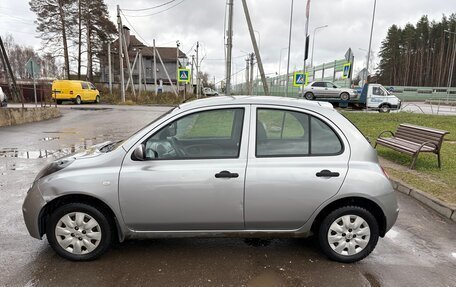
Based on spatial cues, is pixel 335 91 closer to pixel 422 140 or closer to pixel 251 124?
pixel 422 140

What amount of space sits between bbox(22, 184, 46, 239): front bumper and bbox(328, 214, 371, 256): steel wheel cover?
2893mm

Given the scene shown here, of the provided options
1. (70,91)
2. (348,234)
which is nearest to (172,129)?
(348,234)

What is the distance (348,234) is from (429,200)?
2.53 m

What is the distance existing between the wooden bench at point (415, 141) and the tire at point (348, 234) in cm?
407

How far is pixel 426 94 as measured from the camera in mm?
54844

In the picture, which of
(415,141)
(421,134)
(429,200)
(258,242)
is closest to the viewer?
(258,242)

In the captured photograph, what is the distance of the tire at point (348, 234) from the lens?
3.23 meters

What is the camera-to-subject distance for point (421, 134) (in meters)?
7.22

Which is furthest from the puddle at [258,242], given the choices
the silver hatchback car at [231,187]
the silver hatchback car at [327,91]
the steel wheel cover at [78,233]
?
the silver hatchback car at [327,91]

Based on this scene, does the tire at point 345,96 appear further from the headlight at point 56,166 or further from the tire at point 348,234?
the headlight at point 56,166

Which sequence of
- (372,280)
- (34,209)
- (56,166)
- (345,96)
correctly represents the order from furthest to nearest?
(345,96)
(56,166)
(34,209)
(372,280)

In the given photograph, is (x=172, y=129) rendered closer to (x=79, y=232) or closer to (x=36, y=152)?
(x=79, y=232)

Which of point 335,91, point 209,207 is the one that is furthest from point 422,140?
point 335,91

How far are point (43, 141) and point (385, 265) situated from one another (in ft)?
34.2
